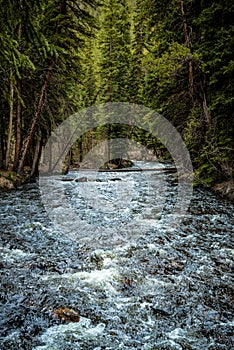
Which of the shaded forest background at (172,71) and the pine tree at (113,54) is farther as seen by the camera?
the pine tree at (113,54)

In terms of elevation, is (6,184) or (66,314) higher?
→ (6,184)

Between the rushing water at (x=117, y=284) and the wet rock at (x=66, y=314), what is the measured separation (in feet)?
0.05

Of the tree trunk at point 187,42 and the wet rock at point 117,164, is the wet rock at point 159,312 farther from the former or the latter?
the wet rock at point 117,164

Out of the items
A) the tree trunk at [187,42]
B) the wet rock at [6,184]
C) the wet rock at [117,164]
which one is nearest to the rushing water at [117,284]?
the wet rock at [6,184]

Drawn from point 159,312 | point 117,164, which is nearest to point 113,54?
point 117,164

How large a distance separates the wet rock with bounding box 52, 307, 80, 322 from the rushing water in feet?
0.05

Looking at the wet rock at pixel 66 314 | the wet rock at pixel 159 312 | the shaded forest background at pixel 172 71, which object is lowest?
the wet rock at pixel 159 312

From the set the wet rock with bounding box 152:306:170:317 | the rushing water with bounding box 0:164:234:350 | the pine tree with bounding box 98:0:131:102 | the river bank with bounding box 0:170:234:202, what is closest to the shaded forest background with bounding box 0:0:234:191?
the river bank with bounding box 0:170:234:202

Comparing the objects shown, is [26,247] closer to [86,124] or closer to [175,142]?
[175,142]

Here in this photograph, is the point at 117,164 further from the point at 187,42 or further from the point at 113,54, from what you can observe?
the point at 187,42

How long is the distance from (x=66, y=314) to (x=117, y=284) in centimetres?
114

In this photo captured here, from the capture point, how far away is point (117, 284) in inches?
192

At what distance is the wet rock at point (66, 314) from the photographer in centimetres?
391

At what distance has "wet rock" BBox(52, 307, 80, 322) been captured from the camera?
391 cm
